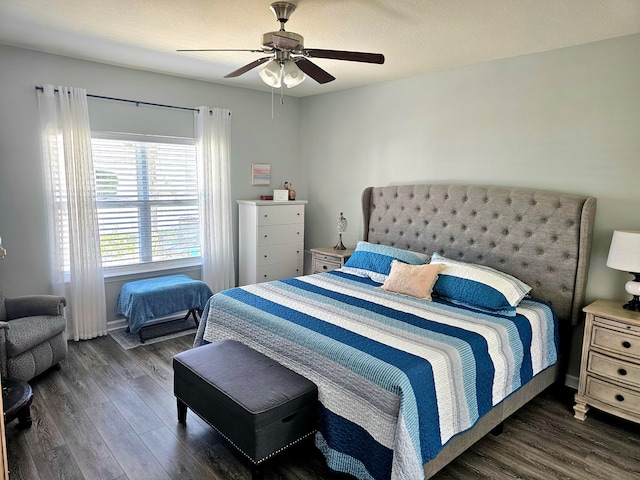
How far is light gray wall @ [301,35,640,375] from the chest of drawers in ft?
2.00

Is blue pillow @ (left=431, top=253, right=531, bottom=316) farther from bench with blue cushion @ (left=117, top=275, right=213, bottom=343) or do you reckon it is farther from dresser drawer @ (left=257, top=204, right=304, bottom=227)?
bench with blue cushion @ (left=117, top=275, right=213, bottom=343)

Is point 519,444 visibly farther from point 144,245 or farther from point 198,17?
point 144,245

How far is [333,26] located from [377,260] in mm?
1896

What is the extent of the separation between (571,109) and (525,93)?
0.37 metres

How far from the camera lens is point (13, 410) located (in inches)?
91.4

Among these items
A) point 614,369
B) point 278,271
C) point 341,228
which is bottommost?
point 614,369

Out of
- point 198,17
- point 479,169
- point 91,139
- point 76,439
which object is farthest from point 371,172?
point 76,439

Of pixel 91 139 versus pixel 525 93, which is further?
pixel 91 139

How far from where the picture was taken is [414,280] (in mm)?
3225

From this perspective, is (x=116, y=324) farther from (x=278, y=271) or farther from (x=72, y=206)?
(x=278, y=271)

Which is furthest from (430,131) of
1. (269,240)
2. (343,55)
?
(269,240)

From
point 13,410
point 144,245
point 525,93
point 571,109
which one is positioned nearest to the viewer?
point 13,410

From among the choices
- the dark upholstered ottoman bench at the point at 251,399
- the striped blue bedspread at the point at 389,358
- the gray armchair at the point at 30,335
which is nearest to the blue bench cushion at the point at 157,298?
the gray armchair at the point at 30,335

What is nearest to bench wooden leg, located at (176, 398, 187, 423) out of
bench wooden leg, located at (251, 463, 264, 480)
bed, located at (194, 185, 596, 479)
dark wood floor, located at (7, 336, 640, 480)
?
dark wood floor, located at (7, 336, 640, 480)
